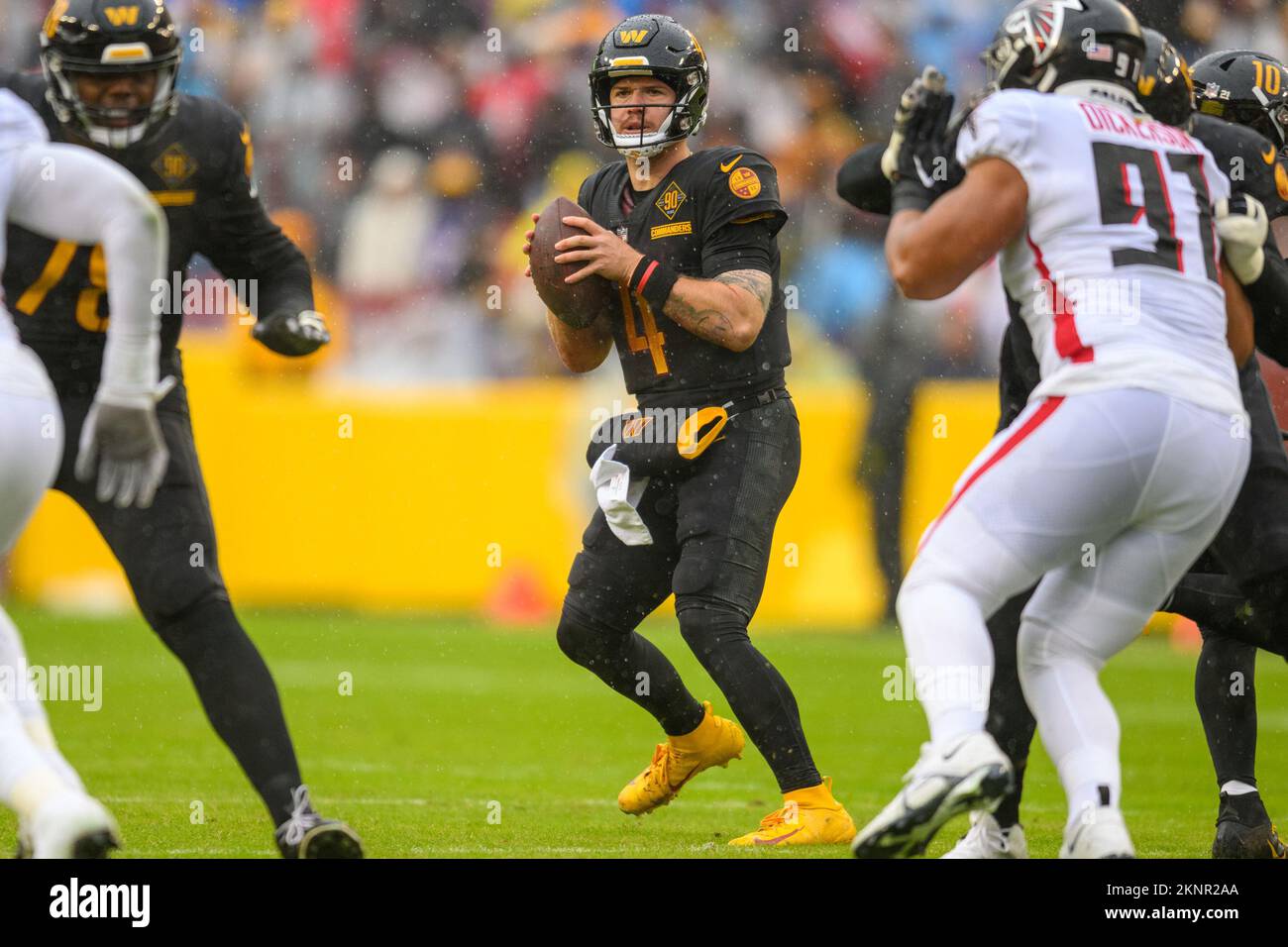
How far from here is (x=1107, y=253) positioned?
11.7 ft

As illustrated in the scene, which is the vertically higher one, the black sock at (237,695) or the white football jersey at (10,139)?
the white football jersey at (10,139)

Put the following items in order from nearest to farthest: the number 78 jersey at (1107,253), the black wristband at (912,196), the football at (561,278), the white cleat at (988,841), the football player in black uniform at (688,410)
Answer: the number 78 jersey at (1107,253)
the black wristband at (912,196)
the white cleat at (988,841)
the football player in black uniform at (688,410)
the football at (561,278)

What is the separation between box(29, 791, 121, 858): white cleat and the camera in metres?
3.17

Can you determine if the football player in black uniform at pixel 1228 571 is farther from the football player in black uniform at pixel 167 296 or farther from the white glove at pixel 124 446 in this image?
the white glove at pixel 124 446

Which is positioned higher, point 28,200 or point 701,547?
point 28,200

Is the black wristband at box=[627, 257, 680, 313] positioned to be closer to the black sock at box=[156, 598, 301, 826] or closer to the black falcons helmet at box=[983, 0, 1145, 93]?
the black falcons helmet at box=[983, 0, 1145, 93]

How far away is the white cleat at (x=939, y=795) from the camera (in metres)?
3.27

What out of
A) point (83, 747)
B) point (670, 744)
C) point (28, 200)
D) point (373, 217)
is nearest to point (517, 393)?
point (373, 217)

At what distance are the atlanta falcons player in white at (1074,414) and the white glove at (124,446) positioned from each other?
1.59 m

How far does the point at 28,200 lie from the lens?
346cm

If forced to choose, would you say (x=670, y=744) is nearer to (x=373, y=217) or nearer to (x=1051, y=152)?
(x=1051, y=152)

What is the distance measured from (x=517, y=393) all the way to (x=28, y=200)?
7.83 metres

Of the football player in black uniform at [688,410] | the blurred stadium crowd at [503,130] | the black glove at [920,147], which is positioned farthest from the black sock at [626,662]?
the blurred stadium crowd at [503,130]

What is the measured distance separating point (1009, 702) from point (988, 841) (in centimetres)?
36
